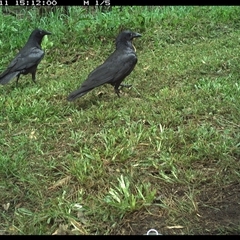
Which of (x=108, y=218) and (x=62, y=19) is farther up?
(x=108, y=218)

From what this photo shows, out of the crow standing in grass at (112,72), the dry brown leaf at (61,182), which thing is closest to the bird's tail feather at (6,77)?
the crow standing in grass at (112,72)

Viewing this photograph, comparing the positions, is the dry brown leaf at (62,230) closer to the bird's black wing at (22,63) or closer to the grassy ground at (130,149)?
the grassy ground at (130,149)

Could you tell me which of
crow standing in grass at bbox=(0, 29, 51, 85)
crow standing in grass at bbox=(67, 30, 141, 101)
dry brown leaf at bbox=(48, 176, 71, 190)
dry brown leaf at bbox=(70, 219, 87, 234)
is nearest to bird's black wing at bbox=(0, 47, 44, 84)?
crow standing in grass at bbox=(0, 29, 51, 85)

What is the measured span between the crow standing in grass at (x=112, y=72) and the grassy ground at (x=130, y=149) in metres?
0.19

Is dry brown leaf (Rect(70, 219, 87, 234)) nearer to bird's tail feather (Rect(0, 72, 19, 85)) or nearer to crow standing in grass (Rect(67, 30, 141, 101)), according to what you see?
crow standing in grass (Rect(67, 30, 141, 101))

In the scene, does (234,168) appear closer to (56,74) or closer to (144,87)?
(144,87)

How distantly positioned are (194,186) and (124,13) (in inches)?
252

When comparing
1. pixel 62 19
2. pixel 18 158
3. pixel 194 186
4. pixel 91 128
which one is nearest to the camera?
pixel 194 186

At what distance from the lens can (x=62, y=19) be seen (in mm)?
9055

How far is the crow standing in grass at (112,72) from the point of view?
4918 millimetres

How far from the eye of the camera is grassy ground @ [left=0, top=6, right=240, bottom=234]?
2988 mm

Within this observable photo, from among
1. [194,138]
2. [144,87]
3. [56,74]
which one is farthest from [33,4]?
[194,138]

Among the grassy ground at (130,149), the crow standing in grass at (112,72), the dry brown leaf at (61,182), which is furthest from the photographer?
the crow standing in grass at (112,72)

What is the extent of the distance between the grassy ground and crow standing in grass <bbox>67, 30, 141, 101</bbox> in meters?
0.19
